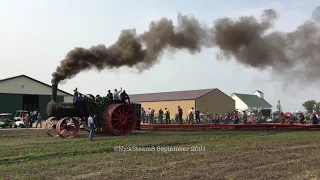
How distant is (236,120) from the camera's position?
3869 cm

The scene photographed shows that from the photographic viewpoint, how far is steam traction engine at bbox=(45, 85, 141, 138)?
21.4m

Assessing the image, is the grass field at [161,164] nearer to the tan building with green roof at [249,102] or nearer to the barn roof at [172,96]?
the barn roof at [172,96]

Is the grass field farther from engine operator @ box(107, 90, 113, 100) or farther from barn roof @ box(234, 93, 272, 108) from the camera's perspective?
barn roof @ box(234, 93, 272, 108)

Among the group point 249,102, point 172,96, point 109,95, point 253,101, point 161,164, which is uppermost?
point 253,101

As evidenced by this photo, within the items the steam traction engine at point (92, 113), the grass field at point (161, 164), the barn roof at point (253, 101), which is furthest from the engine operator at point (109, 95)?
the barn roof at point (253, 101)

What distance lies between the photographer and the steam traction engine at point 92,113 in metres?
21.4

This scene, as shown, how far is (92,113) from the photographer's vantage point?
22.2 metres

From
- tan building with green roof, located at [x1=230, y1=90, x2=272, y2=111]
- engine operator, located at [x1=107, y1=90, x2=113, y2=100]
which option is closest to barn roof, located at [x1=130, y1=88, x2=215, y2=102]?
tan building with green roof, located at [x1=230, y1=90, x2=272, y2=111]

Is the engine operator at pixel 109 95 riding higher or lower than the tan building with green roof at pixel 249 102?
lower

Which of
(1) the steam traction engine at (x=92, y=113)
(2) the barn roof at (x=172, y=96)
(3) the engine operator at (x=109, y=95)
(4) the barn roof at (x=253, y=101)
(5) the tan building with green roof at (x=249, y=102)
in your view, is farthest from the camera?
(4) the barn roof at (x=253, y=101)

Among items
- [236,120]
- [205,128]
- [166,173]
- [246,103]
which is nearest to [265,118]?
[236,120]

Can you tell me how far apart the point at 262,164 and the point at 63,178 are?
213 inches

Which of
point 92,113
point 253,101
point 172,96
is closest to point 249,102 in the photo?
point 253,101

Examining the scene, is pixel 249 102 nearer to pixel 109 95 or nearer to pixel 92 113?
pixel 109 95
